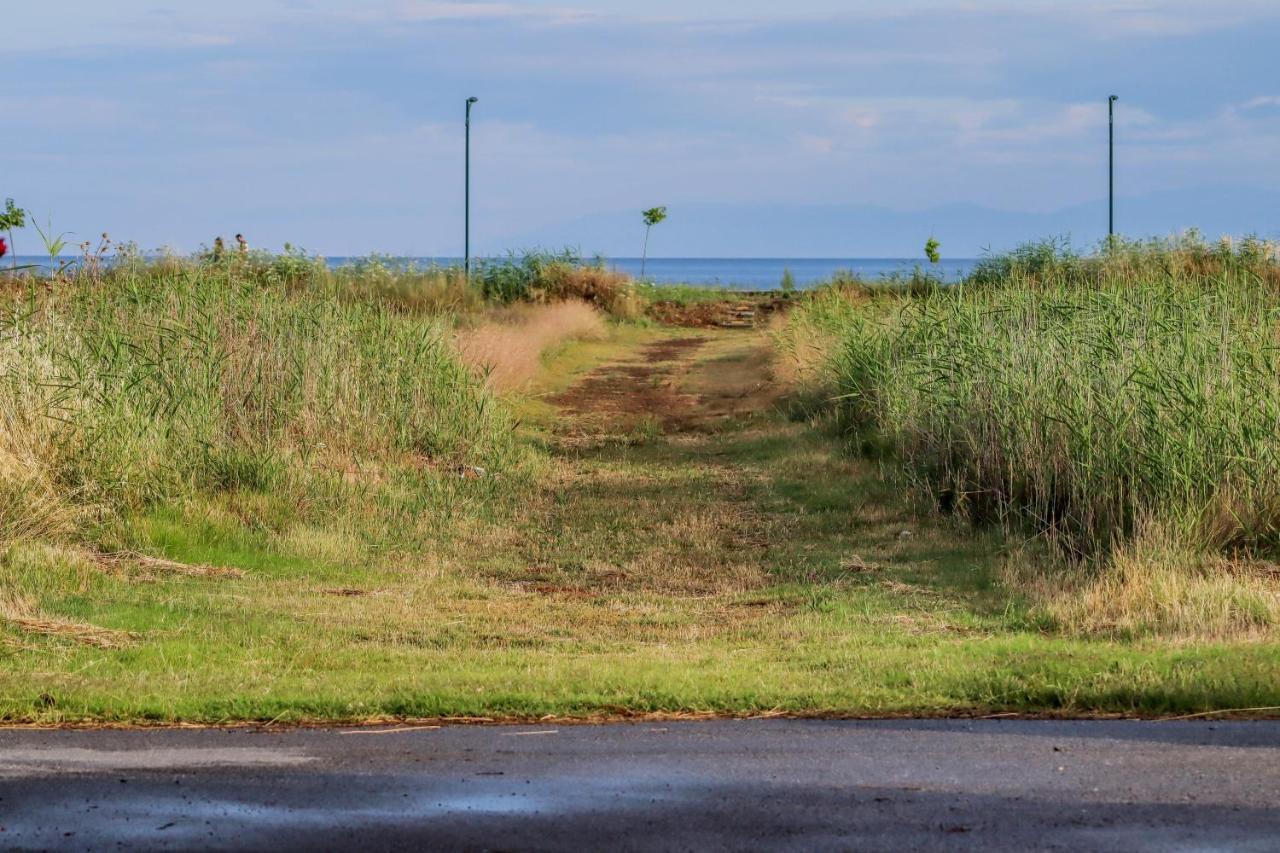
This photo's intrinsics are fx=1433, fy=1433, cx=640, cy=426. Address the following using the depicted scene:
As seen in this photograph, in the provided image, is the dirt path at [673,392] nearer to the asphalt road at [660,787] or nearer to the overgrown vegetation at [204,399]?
the overgrown vegetation at [204,399]

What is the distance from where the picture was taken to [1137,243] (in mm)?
28266

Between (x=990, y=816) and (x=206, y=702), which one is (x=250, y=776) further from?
(x=990, y=816)

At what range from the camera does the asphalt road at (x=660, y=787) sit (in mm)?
4629

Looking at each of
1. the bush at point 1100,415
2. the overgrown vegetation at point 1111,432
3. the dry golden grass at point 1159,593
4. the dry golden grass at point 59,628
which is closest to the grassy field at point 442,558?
the dry golden grass at point 59,628

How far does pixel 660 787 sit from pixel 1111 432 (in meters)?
6.94

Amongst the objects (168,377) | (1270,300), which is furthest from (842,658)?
(1270,300)

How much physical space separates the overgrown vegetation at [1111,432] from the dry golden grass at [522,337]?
6199mm

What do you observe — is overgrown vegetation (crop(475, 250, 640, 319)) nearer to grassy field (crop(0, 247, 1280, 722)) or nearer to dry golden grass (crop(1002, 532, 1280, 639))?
grassy field (crop(0, 247, 1280, 722))

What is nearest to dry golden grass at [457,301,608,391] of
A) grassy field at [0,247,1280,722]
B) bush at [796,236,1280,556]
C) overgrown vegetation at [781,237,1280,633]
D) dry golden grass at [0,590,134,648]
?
grassy field at [0,247,1280,722]

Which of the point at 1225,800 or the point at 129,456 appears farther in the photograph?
the point at 129,456

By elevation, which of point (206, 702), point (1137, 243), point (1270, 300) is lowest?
Answer: point (206, 702)

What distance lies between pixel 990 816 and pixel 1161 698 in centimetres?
229

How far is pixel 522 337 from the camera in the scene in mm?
26219

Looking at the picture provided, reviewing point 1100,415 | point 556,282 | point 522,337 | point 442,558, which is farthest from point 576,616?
point 556,282
